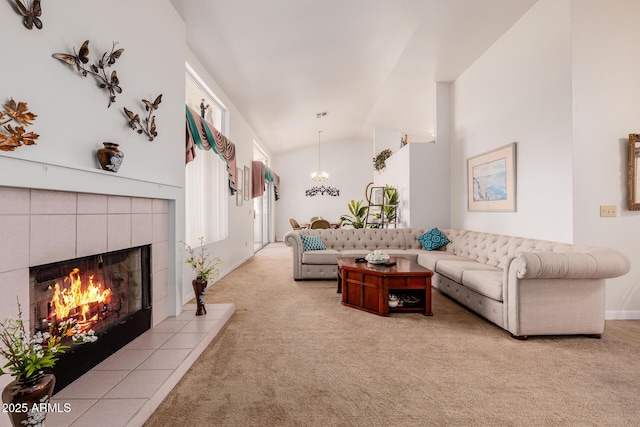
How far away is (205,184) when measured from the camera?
464cm

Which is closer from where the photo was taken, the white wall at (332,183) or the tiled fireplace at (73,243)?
the tiled fireplace at (73,243)

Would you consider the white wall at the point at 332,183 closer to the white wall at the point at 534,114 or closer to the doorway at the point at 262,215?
the doorway at the point at 262,215

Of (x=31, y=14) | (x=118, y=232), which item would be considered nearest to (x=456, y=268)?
(x=118, y=232)

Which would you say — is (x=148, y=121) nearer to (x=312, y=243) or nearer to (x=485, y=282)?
(x=312, y=243)

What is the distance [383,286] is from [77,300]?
2566mm

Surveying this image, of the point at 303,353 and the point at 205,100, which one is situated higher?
the point at 205,100

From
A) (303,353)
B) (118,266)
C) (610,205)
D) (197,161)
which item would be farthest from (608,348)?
(197,161)

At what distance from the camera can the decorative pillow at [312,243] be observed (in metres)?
5.11

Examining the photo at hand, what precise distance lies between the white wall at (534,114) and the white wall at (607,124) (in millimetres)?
100

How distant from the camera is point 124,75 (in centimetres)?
232

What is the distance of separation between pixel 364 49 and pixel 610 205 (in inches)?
138

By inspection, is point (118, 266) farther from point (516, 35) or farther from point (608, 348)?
point (516, 35)

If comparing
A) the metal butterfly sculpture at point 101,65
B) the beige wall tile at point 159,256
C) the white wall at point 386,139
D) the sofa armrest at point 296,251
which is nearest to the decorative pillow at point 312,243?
the sofa armrest at point 296,251

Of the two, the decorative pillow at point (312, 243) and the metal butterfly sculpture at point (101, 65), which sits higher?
the metal butterfly sculpture at point (101, 65)
